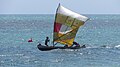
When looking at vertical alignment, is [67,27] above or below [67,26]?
below

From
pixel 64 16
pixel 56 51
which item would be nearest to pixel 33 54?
pixel 56 51

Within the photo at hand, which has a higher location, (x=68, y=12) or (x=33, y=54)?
(x=68, y=12)

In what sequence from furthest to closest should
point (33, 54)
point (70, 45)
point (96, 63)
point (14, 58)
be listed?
point (70, 45), point (33, 54), point (14, 58), point (96, 63)

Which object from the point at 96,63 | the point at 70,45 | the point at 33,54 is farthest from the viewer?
the point at 70,45

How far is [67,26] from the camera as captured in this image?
2744 inches

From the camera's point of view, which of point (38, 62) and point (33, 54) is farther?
point (33, 54)

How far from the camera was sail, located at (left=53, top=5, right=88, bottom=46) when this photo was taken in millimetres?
69688

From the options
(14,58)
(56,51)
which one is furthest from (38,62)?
(56,51)

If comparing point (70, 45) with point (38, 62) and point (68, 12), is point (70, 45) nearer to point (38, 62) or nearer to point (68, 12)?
point (68, 12)

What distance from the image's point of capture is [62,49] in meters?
68.4

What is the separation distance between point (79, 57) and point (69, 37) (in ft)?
29.8

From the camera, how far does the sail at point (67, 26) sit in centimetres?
6969

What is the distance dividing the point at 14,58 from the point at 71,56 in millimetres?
6871

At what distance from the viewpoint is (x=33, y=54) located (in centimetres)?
6462
